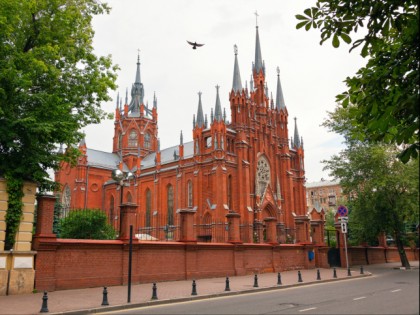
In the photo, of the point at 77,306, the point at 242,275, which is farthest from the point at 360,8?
the point at 242,275

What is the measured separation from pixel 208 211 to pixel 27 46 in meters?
28.0

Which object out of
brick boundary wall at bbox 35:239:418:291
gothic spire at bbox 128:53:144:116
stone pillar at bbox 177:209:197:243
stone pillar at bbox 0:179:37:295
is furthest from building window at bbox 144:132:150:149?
stone pillar at bbox 0:179:37:295

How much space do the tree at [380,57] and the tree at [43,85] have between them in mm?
12059

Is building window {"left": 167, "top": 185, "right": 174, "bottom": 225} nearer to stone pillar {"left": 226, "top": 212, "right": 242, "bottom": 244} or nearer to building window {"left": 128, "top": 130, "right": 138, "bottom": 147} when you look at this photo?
building window {"left": 128, "top": 130, "right": 138, "bottom": 147}

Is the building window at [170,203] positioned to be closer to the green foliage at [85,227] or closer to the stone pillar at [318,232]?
the green foliage at [85,227]

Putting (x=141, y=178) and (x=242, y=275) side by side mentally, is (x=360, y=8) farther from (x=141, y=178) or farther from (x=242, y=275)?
(x=141, y=178)

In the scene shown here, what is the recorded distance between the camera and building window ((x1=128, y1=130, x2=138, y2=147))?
6844 cm

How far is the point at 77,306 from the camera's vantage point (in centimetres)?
1197

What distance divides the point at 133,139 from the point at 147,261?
51427 mm

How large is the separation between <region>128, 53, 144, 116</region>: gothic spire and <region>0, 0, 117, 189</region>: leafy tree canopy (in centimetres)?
5292

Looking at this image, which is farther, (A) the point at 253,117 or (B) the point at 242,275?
(A) the point at 253,117

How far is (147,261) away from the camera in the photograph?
1919 cm

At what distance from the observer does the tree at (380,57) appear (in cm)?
524

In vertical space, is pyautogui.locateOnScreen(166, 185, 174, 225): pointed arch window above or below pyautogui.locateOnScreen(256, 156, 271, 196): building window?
below
